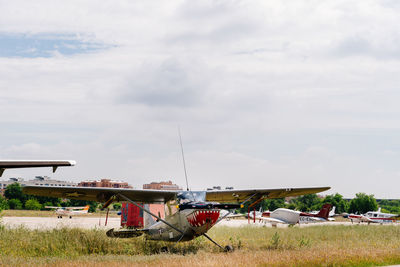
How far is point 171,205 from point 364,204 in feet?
374

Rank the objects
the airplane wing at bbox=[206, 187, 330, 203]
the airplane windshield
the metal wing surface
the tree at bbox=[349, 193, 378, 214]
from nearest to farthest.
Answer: the metal wing surface, the airplane windshield, the airplane wing at bbox=[206, 187, 330, 203], the tree at bbox=[349, 193, 378, 214]

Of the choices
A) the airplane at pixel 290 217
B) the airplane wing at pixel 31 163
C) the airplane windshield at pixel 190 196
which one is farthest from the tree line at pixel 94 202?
the airplane wing at pixel 31 163

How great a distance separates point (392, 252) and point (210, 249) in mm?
7309

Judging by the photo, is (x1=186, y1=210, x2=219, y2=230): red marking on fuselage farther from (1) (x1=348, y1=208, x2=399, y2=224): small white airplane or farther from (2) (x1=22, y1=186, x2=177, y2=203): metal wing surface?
(1) (x1=348, y1=208, x2=399, y2=224): small white airplane

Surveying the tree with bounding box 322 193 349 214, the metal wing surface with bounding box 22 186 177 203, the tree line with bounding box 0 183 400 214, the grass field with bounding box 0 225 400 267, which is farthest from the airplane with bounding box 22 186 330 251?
the tree with bounding box 322 193 349 214

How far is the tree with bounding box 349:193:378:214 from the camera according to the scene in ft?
397

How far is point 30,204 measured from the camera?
321 feet

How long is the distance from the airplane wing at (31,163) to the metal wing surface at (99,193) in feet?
27.4

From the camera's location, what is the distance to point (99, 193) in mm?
18297

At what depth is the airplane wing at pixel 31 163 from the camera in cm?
858

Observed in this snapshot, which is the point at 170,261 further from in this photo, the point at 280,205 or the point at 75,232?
the point at 280,205

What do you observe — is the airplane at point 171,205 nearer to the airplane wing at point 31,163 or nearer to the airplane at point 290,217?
the airplane wing at point 31,163

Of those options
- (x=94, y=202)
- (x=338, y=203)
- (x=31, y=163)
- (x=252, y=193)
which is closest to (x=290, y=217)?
(x=252, y=193)

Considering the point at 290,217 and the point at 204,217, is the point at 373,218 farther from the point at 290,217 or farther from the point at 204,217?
the point at 204,217
